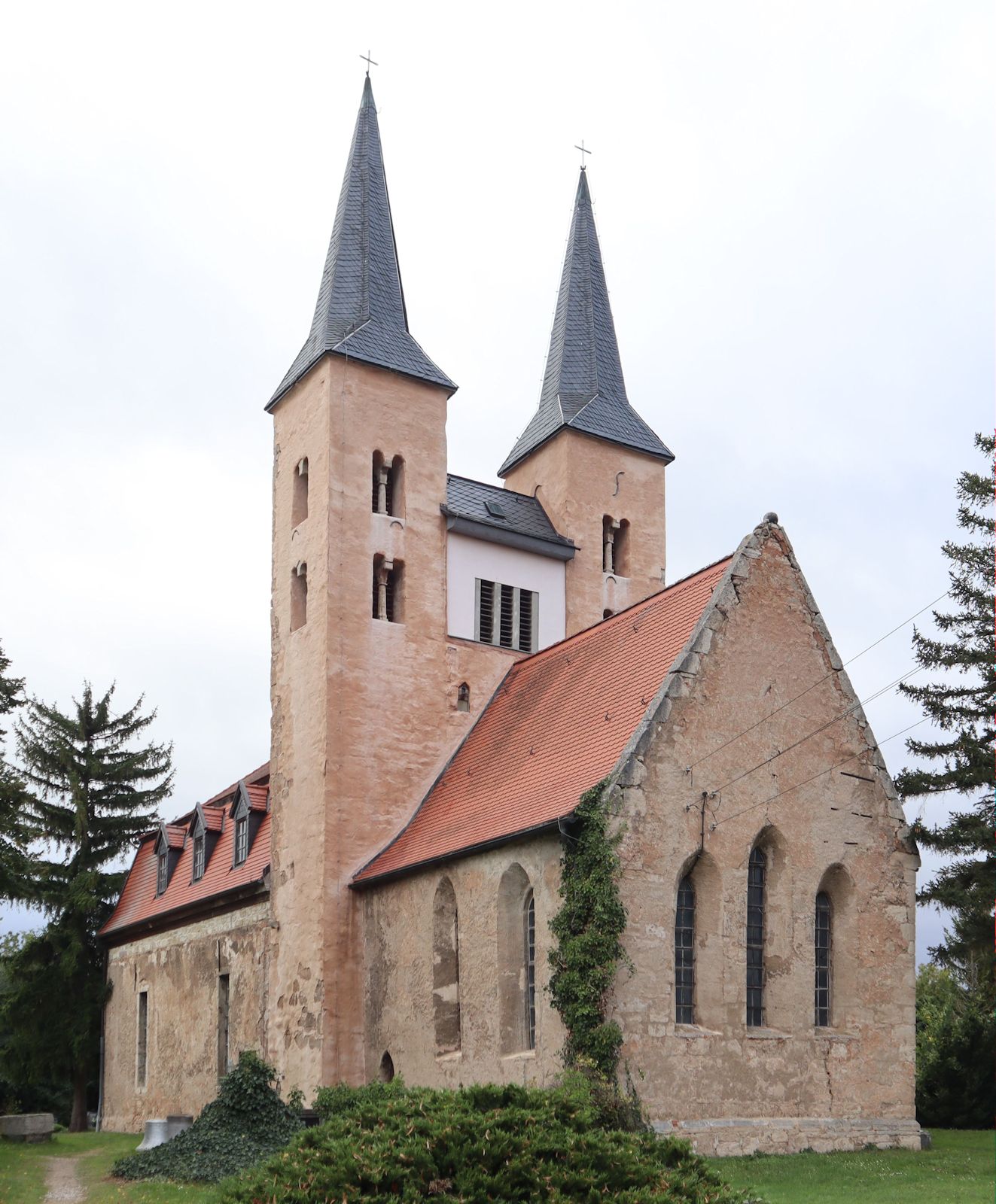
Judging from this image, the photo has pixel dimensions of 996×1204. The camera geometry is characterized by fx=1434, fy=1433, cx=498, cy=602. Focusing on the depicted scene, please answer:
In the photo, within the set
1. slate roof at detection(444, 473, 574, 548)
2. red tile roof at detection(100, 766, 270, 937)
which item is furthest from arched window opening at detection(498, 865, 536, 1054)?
slate roof at detection(444, 473, 574, 548)

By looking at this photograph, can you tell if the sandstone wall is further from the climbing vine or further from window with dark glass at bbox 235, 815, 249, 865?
the climbing vine

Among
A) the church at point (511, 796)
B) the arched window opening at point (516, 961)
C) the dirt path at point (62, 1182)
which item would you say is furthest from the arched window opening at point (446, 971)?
the dirt path at point (62, 1182)

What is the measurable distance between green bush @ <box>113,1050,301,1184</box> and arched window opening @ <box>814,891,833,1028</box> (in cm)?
837

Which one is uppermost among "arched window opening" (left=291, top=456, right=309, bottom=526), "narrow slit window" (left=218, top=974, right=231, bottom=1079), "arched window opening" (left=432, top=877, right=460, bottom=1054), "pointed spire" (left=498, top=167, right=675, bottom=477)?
"pointed spire" (left=498, top=167, right=675, bottom=477)

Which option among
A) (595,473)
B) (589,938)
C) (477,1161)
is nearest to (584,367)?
(595,473)

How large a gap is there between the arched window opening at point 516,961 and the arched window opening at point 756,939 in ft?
10.9

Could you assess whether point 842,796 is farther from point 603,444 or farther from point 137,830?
point 137,830

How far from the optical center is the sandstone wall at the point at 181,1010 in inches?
1152

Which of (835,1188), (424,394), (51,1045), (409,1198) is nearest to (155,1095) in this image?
(51,1045)

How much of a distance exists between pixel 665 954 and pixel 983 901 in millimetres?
8097

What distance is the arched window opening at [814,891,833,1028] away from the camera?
2281 cm

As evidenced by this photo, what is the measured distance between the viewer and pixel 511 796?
24.1 m

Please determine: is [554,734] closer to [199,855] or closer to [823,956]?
[823,956]

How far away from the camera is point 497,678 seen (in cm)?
2989
